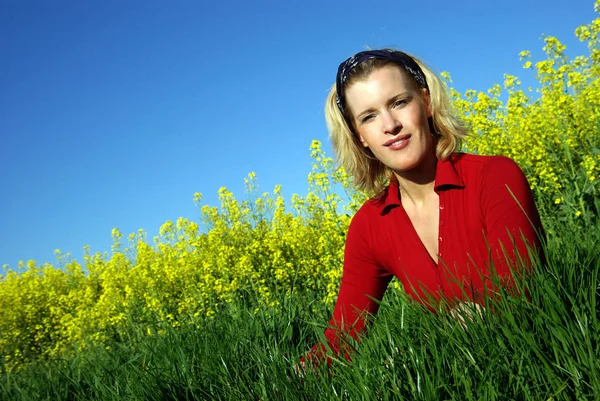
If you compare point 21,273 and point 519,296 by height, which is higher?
point 21,273

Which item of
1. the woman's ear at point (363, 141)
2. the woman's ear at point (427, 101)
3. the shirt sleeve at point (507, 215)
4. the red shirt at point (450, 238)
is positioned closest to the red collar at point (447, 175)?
the red shirt at point (450, 238)

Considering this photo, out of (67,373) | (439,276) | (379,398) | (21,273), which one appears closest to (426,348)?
(379,398)

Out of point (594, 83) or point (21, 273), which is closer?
point (594, 83)

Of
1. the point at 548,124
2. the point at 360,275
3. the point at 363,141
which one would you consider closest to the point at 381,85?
the point at 363,141

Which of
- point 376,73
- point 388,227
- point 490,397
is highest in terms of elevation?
point 376,73

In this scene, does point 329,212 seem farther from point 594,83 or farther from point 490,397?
point 490,397

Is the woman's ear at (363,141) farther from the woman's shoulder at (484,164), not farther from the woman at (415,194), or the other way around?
the woman's shoulder at (484,164)

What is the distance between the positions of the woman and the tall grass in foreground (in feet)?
0.73

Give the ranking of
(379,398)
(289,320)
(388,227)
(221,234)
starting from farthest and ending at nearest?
1. (221,234)
2. (289,320)
3. (388,227)
4. (379,398)

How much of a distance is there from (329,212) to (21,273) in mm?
8671

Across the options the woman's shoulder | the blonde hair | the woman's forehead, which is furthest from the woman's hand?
the woman's forehead

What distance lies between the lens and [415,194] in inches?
96.3

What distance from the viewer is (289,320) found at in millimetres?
2623

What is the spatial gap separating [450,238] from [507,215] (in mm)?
327
